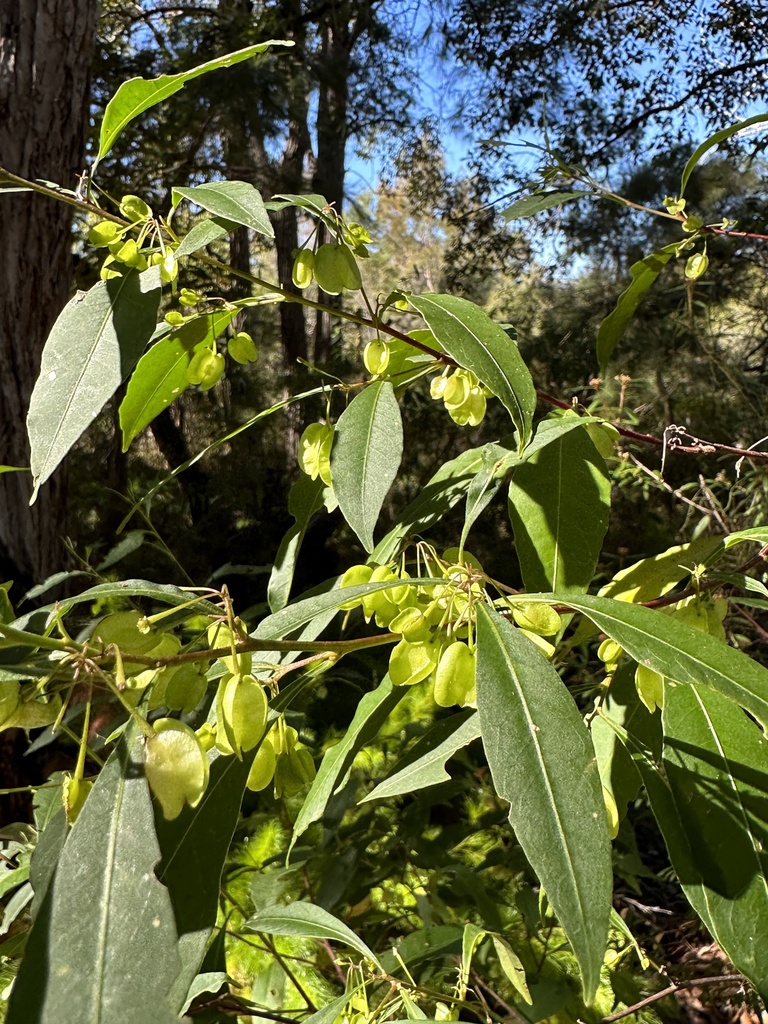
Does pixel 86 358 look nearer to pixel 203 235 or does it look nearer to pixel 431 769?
pixel 203 235

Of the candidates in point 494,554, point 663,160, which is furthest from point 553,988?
point 663,160

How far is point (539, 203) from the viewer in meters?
0.56

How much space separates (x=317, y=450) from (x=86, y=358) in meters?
0.18

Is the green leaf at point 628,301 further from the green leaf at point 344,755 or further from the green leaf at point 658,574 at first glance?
the green leaf at point 344,755

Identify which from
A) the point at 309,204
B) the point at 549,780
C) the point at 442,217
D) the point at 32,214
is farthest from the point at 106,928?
the point at 442,217

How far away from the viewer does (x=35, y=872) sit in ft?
1.03

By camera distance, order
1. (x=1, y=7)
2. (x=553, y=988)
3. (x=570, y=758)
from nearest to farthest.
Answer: (x=570, y=758)
(x=553, y=988)
(x=1, y=7)

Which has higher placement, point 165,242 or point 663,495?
point 165,242

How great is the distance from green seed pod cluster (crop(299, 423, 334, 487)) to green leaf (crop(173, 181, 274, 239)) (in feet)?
0.60

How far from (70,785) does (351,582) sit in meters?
0.19

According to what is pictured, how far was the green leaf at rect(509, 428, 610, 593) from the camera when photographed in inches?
19.8

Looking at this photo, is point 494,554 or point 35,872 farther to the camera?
point 494,554

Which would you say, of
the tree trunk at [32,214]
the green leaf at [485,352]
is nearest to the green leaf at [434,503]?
the green leaf at [485,352]

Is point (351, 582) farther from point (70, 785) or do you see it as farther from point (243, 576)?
point (243, 576)
